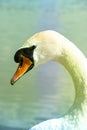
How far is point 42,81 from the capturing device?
1941 mm

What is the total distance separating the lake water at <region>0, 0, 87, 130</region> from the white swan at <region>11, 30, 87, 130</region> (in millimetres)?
743

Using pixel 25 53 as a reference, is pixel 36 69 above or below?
above

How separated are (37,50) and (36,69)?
1357 millimetres

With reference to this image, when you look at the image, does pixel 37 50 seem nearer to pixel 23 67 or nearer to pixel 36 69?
pixel 23 67

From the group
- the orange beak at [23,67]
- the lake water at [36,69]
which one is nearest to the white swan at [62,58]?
the orange beak at [23,67]

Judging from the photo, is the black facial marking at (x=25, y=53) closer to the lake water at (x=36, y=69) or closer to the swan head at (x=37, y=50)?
the swan head at (x=37, y=50)

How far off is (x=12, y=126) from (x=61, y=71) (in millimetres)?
387

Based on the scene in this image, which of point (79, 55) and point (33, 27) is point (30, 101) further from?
point (79, 55)

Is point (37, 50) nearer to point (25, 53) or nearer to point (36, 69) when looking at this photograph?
point (25, 53)

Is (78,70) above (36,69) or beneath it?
beneath

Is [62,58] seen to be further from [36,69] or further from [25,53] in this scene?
[36,69]

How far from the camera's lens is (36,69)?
6.63 feet

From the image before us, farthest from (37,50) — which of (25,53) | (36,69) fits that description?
(36,69)

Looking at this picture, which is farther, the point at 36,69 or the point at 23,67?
the point at 36,69
